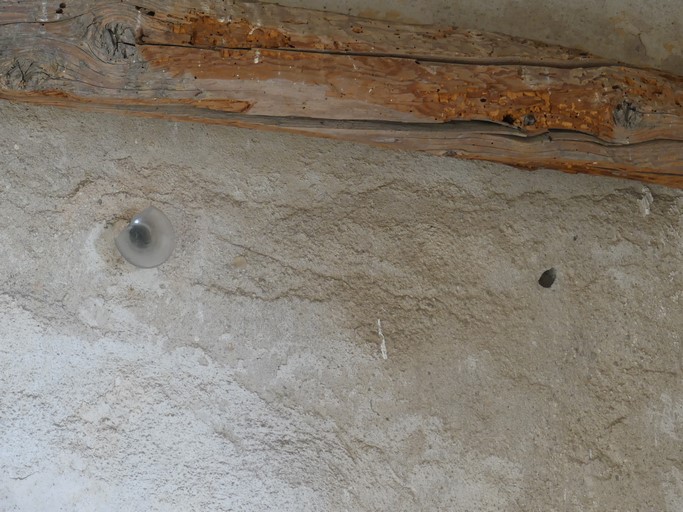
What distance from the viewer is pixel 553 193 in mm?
1808

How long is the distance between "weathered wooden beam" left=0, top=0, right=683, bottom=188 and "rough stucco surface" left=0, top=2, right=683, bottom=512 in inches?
8.2

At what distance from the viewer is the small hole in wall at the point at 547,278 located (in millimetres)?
1780

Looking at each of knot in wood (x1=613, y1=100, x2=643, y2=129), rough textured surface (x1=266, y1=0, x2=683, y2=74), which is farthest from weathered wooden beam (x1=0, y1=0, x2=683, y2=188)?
rough textured surface (x1=266, y1=0, x2=683, y2=74)

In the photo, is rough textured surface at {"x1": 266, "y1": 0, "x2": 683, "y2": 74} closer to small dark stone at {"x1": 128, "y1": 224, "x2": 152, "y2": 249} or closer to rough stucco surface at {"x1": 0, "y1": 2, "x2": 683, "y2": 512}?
rough stucco surface at {"x1": 0, "y1": 2, "x2": 683, "y2": 512}

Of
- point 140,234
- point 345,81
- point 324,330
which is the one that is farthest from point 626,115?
point 140,234

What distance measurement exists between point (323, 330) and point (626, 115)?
0.78 metres

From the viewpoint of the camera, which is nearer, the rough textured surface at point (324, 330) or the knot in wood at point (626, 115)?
the knot in wood at point (626, 115)

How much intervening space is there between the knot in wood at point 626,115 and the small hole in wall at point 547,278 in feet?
1.28

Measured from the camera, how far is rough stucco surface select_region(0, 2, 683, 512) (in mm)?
1666

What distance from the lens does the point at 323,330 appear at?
1.72 meters

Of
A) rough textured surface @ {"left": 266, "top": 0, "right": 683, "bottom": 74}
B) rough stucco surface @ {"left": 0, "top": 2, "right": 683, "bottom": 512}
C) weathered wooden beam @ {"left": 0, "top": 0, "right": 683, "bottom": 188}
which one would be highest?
rough textured surface @ {"left": 266, "top": 0, "right": 683, "bottom": 74}

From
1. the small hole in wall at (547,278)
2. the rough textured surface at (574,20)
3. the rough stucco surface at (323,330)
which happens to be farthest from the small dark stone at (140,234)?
the small hole in wall at (547,278)

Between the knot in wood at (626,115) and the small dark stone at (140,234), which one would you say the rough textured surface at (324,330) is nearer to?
the small dark stone at (140,234)

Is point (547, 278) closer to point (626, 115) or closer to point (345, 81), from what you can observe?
point (626, 115)
